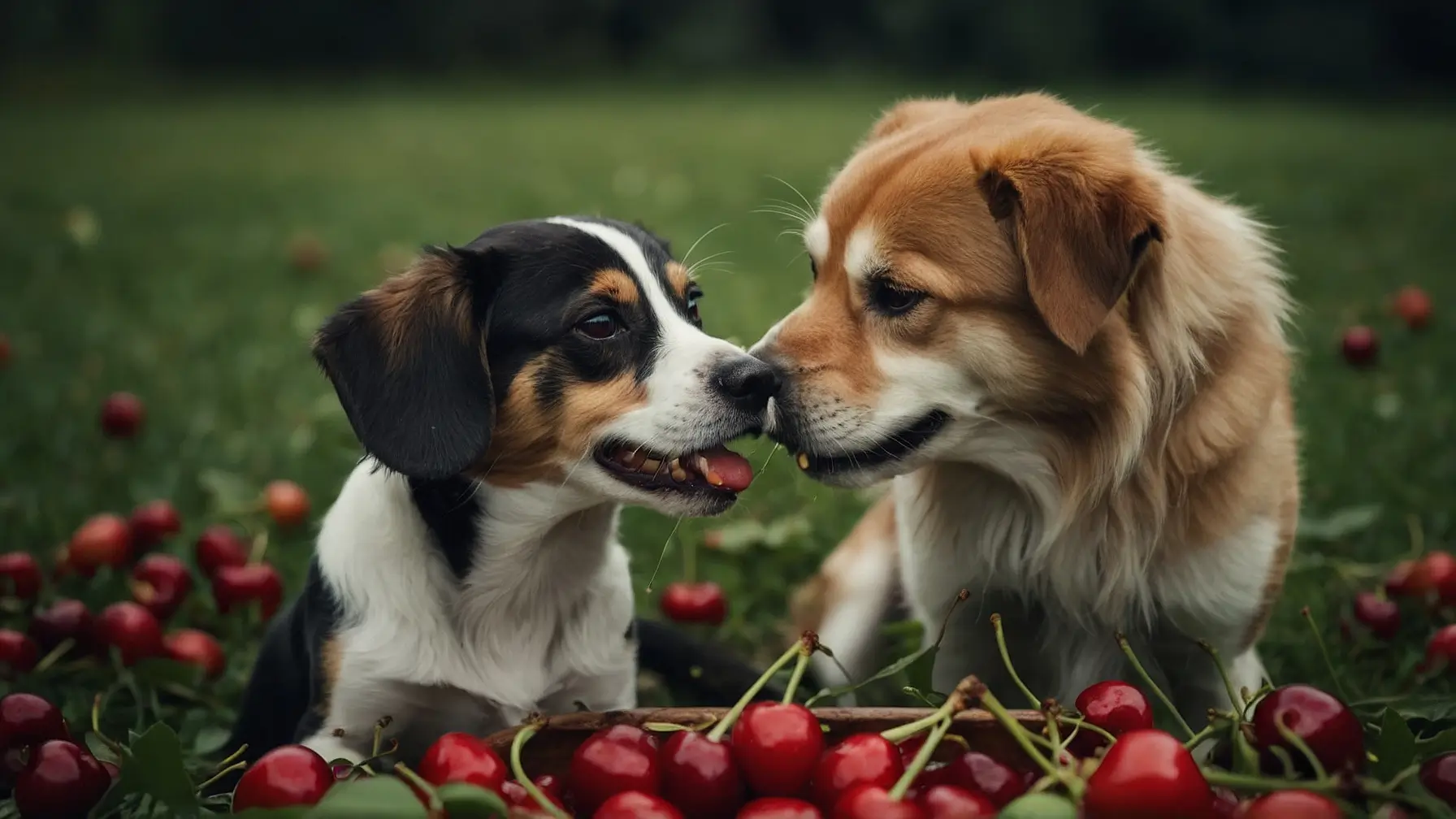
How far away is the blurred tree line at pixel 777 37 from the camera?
18.4 m

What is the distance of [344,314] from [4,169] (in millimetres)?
10402

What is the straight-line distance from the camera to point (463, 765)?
1.90 meters

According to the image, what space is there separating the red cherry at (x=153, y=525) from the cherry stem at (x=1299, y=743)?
9.92 ft

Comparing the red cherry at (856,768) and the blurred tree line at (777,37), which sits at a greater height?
the blurred tree line at (777,37)

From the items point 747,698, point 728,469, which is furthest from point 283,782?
point 728,469

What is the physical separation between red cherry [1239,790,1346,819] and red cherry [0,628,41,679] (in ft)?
8.88

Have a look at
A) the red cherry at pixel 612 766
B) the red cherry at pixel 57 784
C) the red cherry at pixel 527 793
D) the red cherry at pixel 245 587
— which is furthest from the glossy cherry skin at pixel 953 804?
the red cherry at pixel 245 587

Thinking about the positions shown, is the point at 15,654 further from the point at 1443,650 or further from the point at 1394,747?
the point at 1443,650

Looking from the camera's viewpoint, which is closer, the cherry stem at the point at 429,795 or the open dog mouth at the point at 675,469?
Answer: the cherry stem at the point at 429,795

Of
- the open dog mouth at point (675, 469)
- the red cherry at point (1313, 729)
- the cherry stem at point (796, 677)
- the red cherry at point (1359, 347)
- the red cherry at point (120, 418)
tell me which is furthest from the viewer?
the red cherry at point (1359, 347)

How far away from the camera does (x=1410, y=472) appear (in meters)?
4.32

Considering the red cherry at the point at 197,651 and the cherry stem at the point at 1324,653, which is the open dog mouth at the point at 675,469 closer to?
the cherry stem at the point at 1324,653

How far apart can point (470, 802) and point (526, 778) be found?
10.5 inches

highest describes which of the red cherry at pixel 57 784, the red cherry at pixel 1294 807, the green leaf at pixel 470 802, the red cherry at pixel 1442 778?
the red cherry at pixel 1294 807
